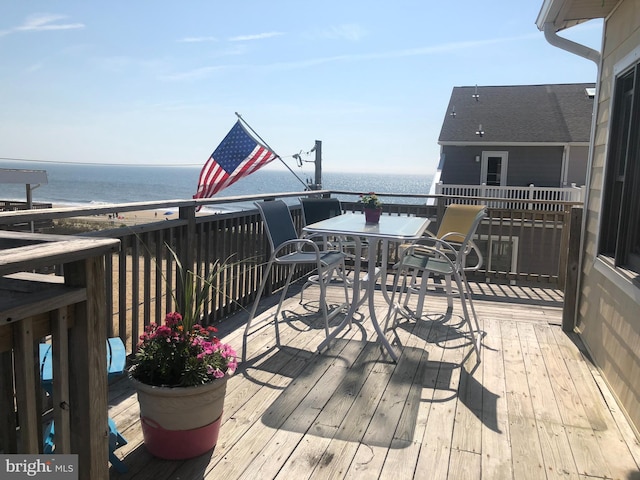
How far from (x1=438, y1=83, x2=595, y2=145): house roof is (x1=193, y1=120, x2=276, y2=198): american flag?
7.58 meters

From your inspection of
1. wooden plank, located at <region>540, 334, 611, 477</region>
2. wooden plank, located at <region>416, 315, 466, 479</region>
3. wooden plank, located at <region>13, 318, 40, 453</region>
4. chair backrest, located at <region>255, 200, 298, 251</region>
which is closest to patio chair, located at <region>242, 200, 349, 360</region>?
chair backrest, located at <region>255, 200, 298, 251</region>

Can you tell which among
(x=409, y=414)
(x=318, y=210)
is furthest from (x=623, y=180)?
(x=318, y=210)

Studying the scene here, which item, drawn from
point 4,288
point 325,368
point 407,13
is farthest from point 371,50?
point 4,288

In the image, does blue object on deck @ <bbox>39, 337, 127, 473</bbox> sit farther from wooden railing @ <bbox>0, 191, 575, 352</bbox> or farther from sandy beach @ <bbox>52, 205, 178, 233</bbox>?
sandy beach @ <bbox>52, 205, 178, 233</bbox>

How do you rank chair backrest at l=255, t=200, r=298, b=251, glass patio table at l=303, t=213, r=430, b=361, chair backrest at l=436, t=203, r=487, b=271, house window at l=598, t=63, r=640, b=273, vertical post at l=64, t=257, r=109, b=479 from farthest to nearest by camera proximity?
chair backrest at l=436, t=203, r=487, b=271
chair backrest at l=255, t=200, r=298, b=251
glass patio table at l=303, t=213, r=430, b=361
house window at l=598, t=63, r=640, b=273
vertical post at l=64, t=257, r=109, b=479

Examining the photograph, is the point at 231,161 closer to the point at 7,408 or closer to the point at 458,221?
the point at 458,221

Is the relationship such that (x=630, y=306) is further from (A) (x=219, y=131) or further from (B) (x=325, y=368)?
(A) (x=219, y=131)

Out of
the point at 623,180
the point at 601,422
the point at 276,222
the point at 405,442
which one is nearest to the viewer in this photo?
the point at 405,442

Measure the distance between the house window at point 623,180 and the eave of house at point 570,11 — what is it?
2.07 feet

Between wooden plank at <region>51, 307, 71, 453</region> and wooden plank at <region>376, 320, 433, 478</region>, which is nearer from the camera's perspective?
wooden plank at <region>51, 307, 71, 453</region>

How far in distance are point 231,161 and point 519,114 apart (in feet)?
33.0

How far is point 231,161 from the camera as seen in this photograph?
24.8ft

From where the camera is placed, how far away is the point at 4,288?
1.38m

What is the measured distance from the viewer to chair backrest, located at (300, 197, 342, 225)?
15.4 feet
